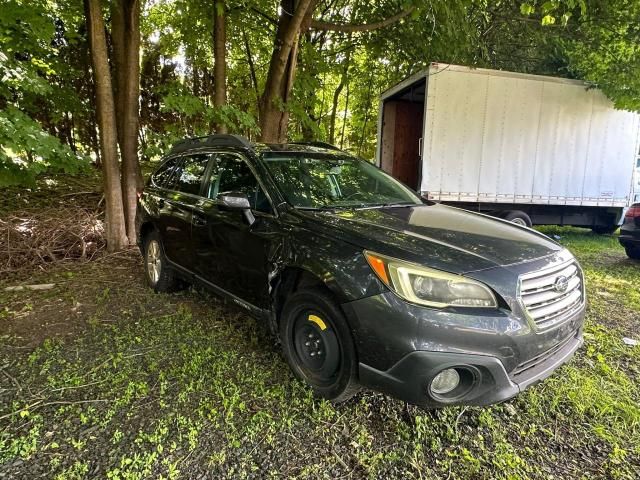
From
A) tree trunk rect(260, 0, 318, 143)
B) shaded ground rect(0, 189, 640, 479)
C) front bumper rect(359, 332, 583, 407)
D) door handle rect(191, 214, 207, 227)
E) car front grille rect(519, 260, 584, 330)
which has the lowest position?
shaded ground rect(0, 189, 640, 479)

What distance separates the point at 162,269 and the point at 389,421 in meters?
2.95

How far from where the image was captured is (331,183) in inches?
129

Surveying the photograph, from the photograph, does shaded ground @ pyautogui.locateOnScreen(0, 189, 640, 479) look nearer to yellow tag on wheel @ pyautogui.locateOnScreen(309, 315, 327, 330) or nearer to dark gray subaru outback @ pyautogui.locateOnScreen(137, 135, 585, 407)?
dark gray subaru outback @ pyautogui.locateOnScreen(137, 135, 585, 407)

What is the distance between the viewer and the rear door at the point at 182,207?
147 inches

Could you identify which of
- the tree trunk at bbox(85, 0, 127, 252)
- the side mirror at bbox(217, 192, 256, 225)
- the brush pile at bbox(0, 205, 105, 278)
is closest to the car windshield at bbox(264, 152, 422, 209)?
the side mirror at bbox(217, 192, 256, 225)

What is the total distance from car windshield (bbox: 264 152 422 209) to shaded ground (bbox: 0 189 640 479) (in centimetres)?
128

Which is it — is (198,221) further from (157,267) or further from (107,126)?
(107,126)

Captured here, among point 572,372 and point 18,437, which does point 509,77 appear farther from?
point 18,437

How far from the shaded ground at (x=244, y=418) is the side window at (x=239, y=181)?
1195 millimetres

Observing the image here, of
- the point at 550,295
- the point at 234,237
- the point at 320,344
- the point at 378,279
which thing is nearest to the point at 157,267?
the point at 234,237

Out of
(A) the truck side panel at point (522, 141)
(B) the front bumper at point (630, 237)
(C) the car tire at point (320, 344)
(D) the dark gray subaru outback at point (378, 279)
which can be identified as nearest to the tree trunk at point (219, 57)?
(D) the dark gray subaru outback at point (378, 279)

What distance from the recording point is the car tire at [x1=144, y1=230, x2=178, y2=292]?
4.30 m

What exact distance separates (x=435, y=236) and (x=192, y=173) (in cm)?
255

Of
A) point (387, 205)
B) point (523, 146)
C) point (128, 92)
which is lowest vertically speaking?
point (387, 205)
